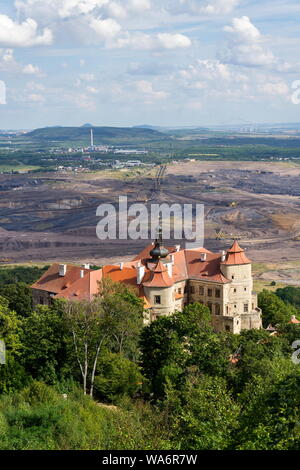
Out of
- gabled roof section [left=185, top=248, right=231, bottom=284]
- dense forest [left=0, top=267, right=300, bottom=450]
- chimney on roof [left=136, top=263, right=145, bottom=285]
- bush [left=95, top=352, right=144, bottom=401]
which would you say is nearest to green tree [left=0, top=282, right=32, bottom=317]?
chimney on roof [left=136, top=263, right=145, bottom=285]

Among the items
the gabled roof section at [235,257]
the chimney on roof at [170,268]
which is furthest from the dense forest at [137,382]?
the gabled roof section at [235,257]

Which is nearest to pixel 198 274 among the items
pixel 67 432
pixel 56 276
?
pixel 56 276

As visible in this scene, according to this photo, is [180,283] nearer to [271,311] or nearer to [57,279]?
[271,311]

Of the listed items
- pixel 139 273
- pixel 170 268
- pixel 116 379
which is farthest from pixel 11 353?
pixel 170 268

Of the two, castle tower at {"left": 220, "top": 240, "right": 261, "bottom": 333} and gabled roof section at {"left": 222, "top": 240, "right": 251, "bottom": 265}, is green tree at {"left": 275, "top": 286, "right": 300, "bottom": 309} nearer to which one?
castle tower at {"left": 220, "top": 240, "right": 261, "bottom": 333}

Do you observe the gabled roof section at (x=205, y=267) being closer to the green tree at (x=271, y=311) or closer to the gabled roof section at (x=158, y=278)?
the gabled roof section at (x=158, y=278)
